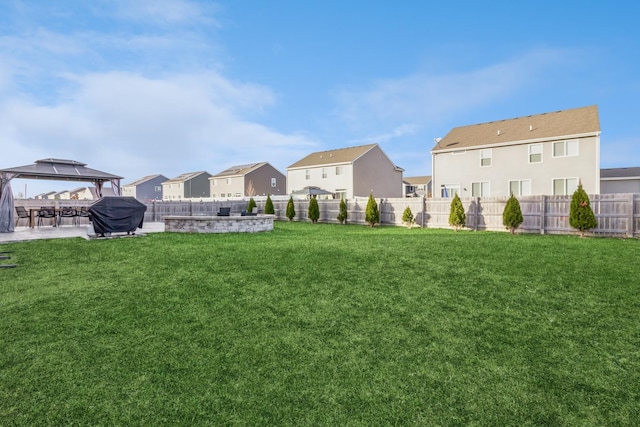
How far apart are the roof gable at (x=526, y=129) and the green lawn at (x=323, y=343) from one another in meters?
15.2

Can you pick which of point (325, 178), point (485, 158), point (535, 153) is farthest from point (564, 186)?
point (325, 178)

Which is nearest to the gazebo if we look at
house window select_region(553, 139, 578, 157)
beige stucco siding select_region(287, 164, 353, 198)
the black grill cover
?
the black grill cover

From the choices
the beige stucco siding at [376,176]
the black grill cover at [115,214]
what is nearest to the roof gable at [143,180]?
the beige stucco siding at [376,176]

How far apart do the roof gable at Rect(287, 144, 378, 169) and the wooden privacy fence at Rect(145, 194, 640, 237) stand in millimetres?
9814

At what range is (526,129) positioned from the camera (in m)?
20.5

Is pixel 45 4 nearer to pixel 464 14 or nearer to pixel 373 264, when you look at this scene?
pixel 373 264

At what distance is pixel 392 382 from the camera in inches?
121

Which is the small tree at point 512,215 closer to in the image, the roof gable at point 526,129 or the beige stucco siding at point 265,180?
the roof gable at point 526,129

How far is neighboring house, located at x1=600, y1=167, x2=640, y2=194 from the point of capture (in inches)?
901

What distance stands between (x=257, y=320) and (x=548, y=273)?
5.43 m

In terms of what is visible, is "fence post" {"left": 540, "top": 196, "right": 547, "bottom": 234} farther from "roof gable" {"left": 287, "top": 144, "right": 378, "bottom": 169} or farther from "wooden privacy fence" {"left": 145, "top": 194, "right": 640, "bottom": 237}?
"roof gable" {"left": 287, "top": 144, "right": 378, "bottom": 169}

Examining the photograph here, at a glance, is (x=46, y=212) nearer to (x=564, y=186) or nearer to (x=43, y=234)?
(x=43, y=234)

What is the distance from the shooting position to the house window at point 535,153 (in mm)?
19484

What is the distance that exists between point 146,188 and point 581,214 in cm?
5312
